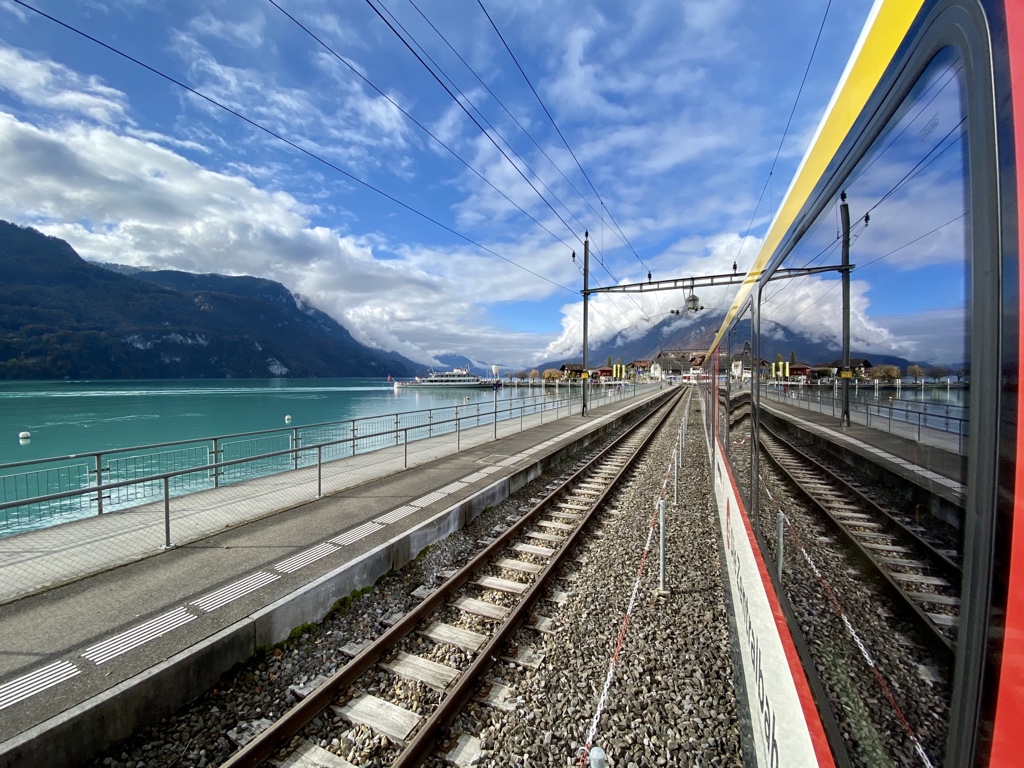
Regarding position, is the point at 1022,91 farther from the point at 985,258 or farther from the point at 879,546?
the point at 879,546

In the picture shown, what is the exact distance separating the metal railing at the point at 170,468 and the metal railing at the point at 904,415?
6.78 m

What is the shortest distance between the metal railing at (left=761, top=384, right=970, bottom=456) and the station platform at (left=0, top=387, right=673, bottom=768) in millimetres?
4825

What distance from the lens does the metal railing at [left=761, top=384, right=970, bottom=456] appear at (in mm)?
1184

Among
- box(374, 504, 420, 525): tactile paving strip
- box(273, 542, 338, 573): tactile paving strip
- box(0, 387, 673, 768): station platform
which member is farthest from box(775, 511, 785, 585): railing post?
box(374, 504, 420, 525): tactile paving strip

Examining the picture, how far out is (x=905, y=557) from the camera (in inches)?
59.9

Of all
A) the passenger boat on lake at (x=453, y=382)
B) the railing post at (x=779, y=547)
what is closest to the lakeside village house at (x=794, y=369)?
the railing post at (x=779, y=547)

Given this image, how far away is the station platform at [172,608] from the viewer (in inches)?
122

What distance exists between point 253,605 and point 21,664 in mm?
1563

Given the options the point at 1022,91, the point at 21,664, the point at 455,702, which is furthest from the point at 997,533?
the point at 21,664

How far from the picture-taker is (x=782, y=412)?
3859mm

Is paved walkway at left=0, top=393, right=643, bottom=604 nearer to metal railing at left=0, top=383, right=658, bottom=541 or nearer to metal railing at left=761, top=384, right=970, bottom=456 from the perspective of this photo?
metal railing at left=0, top=383, right=658, bottom=541

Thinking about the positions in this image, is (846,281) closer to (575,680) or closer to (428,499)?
(575,680)

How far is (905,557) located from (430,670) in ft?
12.6

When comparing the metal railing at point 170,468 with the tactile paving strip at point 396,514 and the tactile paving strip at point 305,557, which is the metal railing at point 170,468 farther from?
the tactile paving strip at point 305,557
